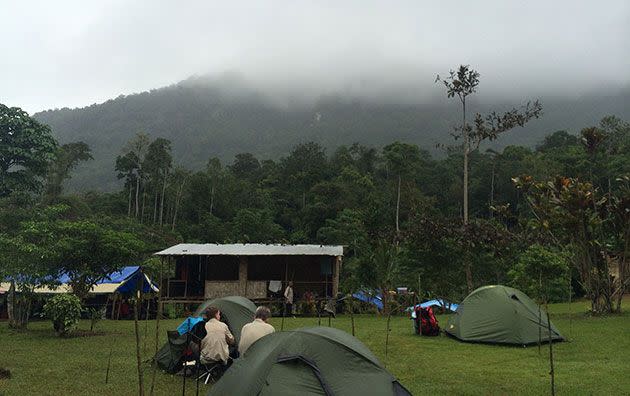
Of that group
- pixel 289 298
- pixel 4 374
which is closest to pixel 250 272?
pixel 289 298

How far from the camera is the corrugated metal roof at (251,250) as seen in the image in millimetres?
21219

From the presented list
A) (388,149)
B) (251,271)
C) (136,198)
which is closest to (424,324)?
(251,271)

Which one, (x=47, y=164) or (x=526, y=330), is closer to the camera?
(x=526, y=330)

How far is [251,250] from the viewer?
22438mm

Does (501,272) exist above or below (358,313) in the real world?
above

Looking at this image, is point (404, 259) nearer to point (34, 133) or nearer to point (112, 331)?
point (112, 331)

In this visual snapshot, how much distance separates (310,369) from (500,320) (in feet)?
25.0

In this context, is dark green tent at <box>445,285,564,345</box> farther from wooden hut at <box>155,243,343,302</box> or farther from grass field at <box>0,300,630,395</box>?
wooden hut at <box>155,243,343,302</box>

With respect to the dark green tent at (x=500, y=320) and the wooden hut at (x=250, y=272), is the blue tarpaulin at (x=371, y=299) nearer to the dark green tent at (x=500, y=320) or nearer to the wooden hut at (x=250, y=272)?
the wooden hut at (x=250, y=272)

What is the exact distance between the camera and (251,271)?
→ 2427cm

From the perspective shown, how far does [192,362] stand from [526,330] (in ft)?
25.9

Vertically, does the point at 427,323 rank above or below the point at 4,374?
above

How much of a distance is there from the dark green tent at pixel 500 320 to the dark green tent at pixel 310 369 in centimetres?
656

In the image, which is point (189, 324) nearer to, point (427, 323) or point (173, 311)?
point (427, 323)
